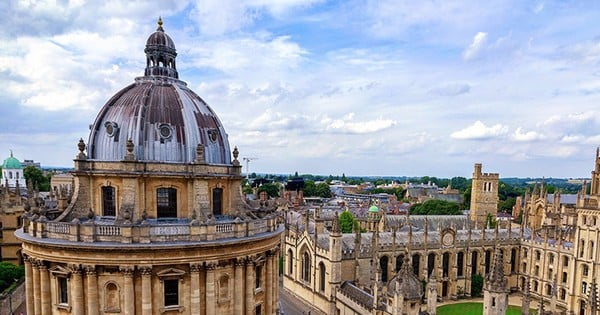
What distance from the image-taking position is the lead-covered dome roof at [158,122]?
24.1 meters

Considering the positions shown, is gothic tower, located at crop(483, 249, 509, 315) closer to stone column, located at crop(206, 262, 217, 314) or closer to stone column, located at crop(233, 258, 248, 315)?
stone column, located at crop(233, 258, 248, 315)

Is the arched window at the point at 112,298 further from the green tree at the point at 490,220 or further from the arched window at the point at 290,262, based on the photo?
the green tree at the point at 490,220

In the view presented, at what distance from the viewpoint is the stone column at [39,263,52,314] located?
23047 mm

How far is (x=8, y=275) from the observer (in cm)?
4612

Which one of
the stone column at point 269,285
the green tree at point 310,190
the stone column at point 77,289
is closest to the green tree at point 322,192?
the green tree at point 310,190

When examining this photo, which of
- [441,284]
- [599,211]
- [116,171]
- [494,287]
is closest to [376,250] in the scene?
[441,284]

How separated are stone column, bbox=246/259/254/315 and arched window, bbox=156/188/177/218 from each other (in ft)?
17.7

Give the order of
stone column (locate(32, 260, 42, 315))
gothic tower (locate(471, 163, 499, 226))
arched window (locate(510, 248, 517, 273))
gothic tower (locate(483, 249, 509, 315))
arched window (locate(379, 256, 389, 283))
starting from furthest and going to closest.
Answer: gothic tower (locate(471, 163, 499, 226)), arched window (locate(510, 248, 517, 273)), arched window (locate(379, 256, 389, 283)), gothic tower (locate(483, 249, 509, 315)), stone column (locate(32, 260, 42, 315))

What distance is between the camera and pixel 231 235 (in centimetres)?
2391

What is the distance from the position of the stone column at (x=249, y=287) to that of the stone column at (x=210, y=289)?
2.47 meters

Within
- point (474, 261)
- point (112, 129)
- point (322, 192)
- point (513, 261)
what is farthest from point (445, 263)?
point (322, 192)

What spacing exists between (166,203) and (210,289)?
18.1 ft

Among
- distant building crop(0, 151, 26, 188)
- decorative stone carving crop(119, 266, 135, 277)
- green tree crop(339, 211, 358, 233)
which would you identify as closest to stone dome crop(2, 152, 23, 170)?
distant building crop(0, 151, 26, 188)

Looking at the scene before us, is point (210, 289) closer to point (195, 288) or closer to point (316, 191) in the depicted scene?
point (195, 288)
